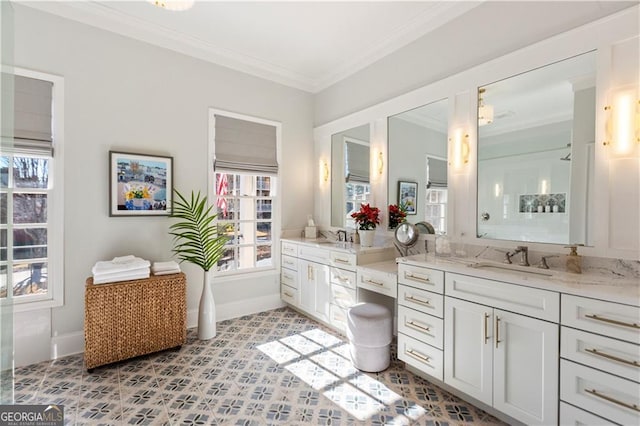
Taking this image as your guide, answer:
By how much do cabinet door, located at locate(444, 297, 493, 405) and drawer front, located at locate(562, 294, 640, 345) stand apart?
0.40m

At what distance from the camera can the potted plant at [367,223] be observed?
3193 millimetres

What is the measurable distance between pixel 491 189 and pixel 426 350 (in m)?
1.39

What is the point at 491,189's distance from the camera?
2.39 m

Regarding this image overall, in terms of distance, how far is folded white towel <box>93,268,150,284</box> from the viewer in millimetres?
2510

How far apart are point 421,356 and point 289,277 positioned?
203cm

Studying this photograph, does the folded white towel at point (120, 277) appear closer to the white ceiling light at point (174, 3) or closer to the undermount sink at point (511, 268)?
the white ceiling light at point (174, 3)

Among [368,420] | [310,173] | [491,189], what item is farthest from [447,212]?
[310,173]

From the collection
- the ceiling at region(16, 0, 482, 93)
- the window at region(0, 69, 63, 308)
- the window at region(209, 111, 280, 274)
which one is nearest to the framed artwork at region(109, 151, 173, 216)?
the window at region(0, 69, 63, 308)

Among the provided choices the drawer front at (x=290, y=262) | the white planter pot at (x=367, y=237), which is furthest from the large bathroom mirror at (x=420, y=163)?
the drawer front at (x=290, y=262)

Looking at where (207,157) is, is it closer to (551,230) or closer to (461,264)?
(461,264)

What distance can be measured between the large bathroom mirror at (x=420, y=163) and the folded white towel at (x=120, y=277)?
8.30ft

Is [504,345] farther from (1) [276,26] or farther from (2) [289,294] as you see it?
(1) [276,26]

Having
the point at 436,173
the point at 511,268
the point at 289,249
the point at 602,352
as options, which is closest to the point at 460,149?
the point at 436,173

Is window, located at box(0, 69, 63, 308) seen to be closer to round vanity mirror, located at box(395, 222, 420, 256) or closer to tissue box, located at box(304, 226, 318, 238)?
tissue box, located at box(304, 226, 318, 238)
